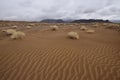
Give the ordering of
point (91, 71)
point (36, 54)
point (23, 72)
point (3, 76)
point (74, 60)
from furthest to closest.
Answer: point (36, 54)
point (74, 60)
point (91, 71)
point (23, 72)
point (3, 76)

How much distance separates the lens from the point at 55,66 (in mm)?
5020

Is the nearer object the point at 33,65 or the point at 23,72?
the point at 23,72

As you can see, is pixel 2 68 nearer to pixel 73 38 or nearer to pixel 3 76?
pixel 3 76

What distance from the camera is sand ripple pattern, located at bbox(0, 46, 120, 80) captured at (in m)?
4.33

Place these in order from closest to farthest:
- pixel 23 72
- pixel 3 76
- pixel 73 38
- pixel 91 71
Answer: pixel 3 76, pixel 23 72, pixel 91 71, pixel 73 38

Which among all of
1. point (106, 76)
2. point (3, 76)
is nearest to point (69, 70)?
point (106, 76)

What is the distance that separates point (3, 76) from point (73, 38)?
276 inches

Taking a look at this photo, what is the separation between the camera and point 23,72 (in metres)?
4.42

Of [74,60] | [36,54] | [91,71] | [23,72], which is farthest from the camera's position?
[36,54]

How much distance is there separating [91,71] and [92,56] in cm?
163

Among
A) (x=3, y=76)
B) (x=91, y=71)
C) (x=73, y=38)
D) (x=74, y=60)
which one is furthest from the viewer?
(x=73, y=38)

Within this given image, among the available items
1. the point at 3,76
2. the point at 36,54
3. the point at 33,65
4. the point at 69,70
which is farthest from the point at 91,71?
the point at 3,76

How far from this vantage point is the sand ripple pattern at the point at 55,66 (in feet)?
14.2

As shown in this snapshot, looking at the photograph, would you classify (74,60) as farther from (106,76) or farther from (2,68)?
(2,68)
